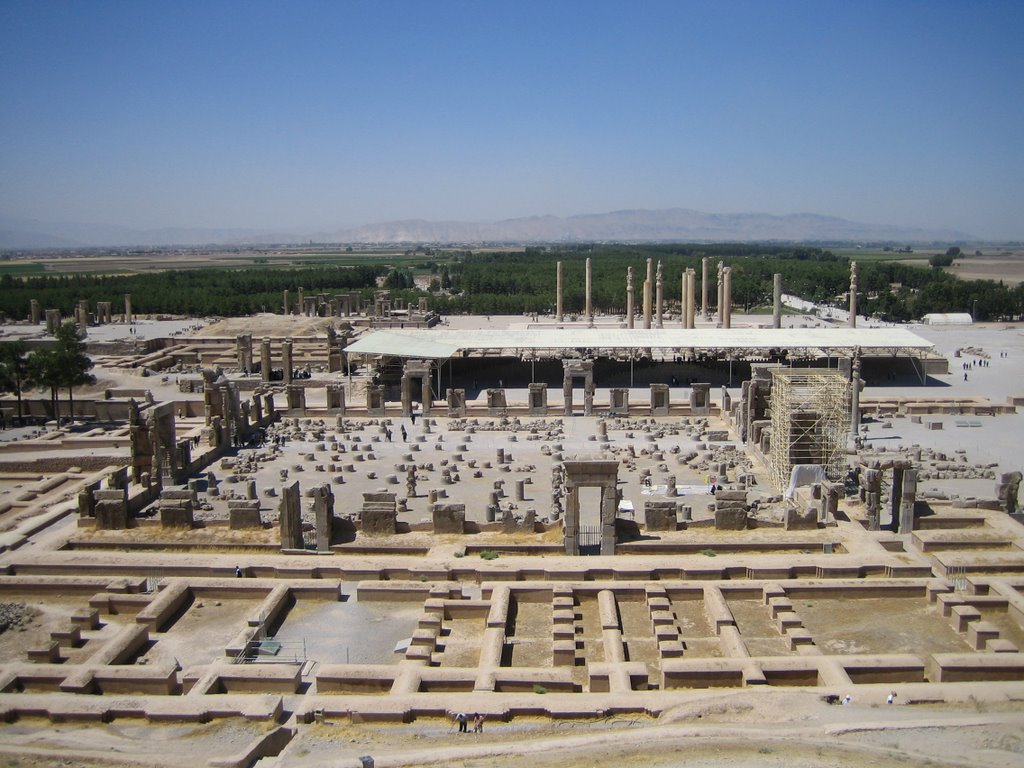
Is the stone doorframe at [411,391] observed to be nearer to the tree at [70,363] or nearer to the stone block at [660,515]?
the tree at [70,363]

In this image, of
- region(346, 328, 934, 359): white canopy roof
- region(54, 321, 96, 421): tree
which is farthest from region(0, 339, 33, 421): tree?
region(346, 328, 934, 359): white canopy roof

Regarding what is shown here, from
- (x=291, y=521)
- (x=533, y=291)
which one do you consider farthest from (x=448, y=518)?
(x=533, y=291)

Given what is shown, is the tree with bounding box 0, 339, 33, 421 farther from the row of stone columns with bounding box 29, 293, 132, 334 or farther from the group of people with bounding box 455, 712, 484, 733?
the row of stone columns with bounding box 29, 293, 132, 334

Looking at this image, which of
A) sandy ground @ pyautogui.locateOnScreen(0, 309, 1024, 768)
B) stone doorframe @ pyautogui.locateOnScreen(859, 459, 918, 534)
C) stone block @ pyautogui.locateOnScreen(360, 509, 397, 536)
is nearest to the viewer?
sandy ground @ pyautogui.locateOnScreen(0, 309, 1024, 768)

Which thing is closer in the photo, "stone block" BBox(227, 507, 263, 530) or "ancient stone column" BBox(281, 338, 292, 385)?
"stone block" BBox(227, 507, 263, 530)

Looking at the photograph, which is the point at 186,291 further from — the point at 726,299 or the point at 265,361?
the point at 726,299
